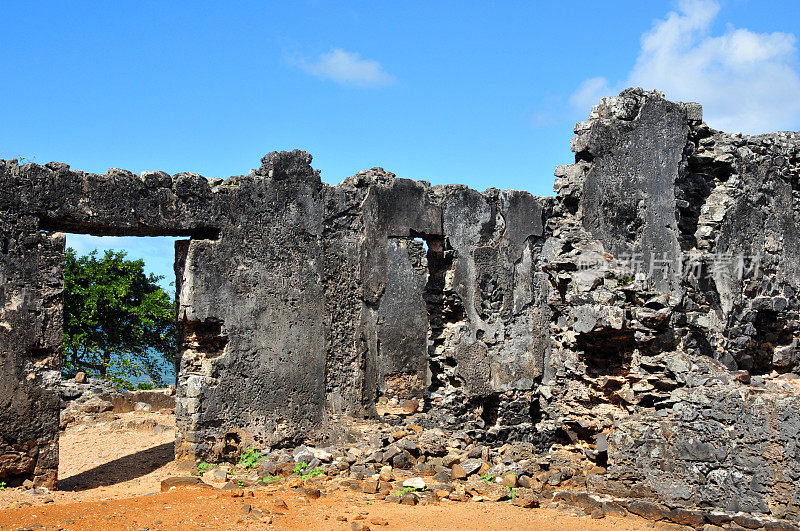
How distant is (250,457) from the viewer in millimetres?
9500

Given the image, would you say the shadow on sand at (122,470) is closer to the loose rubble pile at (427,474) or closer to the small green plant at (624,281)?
the loose rubble pile at (427,474)

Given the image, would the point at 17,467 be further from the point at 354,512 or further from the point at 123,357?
the point at 123,357

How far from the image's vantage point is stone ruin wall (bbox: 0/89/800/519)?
7.48m

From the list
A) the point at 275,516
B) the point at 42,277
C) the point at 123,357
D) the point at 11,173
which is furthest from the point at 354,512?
the point at 123,357

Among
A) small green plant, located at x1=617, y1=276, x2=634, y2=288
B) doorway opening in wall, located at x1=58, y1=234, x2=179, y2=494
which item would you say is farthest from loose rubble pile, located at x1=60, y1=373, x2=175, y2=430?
small green plant, located at x1=617, y1=276, x2=634, y2=288

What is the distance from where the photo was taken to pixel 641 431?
7359 millimetres

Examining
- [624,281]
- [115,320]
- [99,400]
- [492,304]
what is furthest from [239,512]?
[115,320]

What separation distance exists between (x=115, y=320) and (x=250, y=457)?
9297 mm

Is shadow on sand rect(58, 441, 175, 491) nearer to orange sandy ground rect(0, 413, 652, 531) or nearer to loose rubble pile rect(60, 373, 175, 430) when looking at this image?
orange sandy ground rect(0, 413, 652, 531)

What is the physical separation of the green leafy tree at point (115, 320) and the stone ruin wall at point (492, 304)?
6814 mm

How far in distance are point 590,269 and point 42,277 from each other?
18.6 feet

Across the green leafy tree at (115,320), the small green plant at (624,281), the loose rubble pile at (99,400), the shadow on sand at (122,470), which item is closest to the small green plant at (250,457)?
the shadow on sand at (122,470)

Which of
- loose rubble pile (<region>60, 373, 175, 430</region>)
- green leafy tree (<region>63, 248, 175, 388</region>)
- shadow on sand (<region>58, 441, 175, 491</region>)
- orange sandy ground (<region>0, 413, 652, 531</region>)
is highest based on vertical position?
green leafy tree (<region>63, 248, 175, 388</region>)

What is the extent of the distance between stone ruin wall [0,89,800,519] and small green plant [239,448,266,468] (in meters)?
0.11
